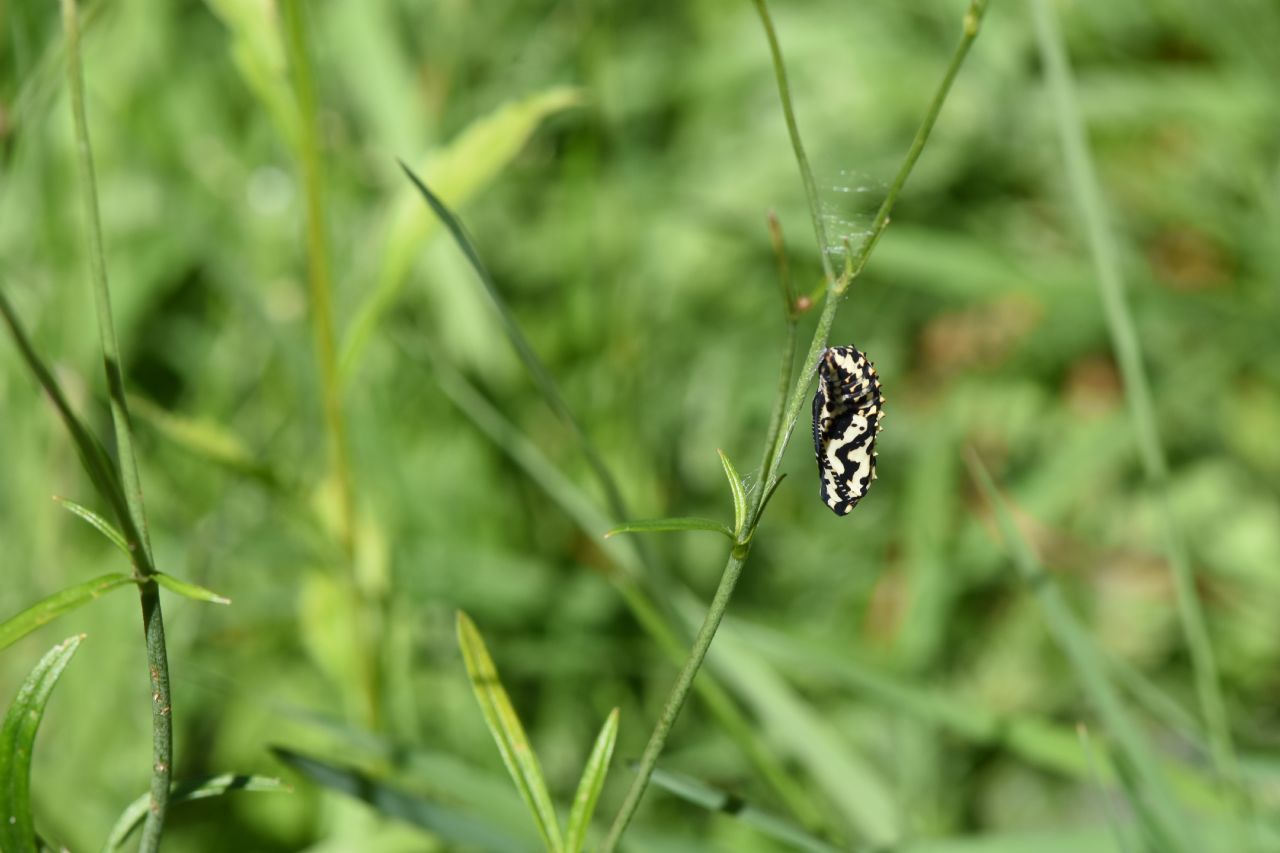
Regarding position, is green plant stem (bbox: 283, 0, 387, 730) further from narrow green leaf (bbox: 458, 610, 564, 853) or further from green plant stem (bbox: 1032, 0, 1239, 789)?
green plant stem (bbox: 1032, 0, 1239, 789)

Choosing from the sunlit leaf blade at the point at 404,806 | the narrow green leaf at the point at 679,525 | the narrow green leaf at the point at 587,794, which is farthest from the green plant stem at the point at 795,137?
the sunlit leaf blade at the point at 404,806

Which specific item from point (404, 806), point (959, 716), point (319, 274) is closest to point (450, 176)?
point (319, 274)

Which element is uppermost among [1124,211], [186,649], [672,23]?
[672,23]

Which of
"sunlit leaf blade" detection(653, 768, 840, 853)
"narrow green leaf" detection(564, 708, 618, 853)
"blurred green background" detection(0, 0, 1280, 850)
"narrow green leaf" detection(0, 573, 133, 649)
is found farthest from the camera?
"blurred green background" detection(0, 0, 1280, 850)

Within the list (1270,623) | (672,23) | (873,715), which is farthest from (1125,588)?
(672,23)

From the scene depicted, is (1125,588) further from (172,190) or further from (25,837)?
(25,837)

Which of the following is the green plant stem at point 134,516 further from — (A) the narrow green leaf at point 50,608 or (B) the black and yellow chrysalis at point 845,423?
(B) the black and yellow chrysalis at point 845,423

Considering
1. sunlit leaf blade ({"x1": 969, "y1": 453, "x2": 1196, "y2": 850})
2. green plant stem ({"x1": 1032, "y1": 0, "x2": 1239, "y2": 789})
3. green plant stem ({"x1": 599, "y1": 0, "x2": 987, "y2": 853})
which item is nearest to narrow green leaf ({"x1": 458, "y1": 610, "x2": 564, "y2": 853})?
green plant stem ({"x1": 599, "y1": 0, "x2": 987, "y2": 853})
